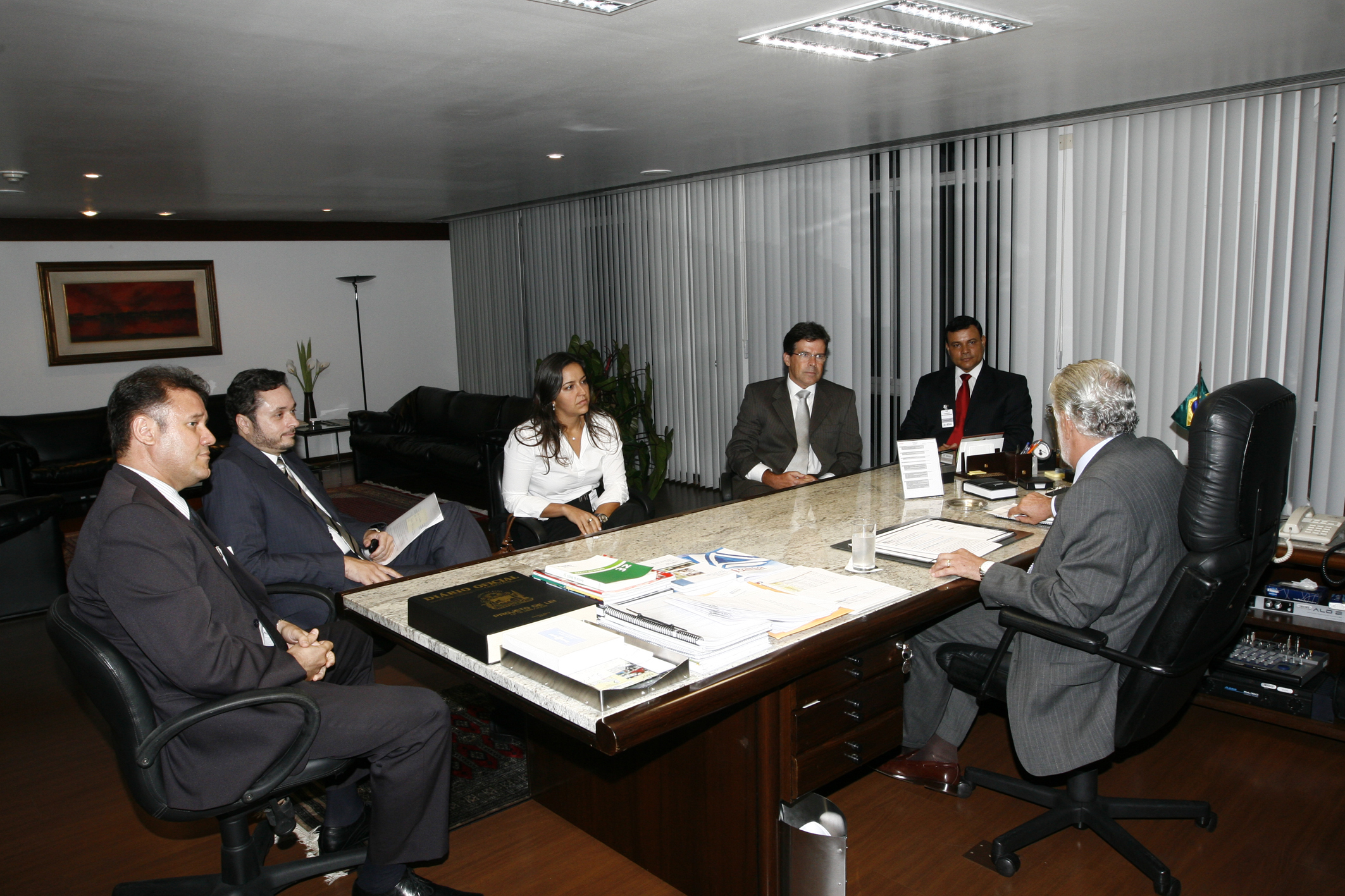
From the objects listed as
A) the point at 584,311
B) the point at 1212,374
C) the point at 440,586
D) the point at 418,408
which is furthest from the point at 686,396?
the point at 440,586

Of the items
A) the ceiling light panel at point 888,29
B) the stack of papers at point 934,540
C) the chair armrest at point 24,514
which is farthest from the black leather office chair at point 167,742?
the chair armrest at point 24,514

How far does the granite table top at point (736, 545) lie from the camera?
6.23 feet

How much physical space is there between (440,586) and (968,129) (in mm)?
4246

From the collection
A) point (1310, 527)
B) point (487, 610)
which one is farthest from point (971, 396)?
point (487, 610)

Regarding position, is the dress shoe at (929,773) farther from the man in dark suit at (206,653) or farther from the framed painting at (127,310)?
the framed painting at (127,310)

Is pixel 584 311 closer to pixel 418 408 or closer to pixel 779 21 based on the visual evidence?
pixel 418 408

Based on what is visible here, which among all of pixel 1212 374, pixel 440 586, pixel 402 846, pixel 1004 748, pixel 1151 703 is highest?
pixel 1212 374

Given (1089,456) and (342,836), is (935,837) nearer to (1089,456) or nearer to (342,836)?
(1089,456)

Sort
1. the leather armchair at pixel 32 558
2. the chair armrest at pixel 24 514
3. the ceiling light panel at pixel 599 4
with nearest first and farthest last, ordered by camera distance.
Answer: the ceiling light panel at pixel 599 4 < the chair armrest at pixel 24 514 < the leather armchair at pixel 32 558

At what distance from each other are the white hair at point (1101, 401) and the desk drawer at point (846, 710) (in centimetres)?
82

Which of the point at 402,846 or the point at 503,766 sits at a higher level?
the point at 402,846

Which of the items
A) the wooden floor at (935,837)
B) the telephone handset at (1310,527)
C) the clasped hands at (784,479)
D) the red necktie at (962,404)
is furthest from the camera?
the red necktie at (962,404)

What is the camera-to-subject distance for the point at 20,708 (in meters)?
3.97

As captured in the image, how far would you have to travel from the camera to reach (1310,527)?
11.1 ft
